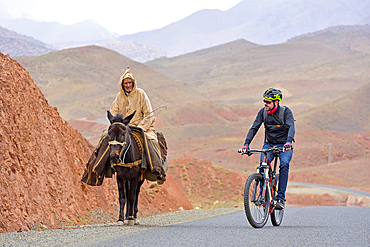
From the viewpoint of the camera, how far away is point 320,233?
26.4 feet

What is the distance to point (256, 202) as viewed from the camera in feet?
28.0

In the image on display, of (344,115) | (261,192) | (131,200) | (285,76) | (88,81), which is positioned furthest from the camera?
(285,76)

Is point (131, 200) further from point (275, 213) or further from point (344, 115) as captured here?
point (344, 115)

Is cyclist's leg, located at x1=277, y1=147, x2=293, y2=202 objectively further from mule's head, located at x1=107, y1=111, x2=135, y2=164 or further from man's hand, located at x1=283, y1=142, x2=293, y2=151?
mule's head, located at x1=107, y1=111, x2=135, y2=164

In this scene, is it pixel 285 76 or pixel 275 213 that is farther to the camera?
pixel 285 76

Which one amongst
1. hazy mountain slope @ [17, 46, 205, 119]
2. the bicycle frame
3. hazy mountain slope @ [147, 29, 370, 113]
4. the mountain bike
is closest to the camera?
the mountain bike

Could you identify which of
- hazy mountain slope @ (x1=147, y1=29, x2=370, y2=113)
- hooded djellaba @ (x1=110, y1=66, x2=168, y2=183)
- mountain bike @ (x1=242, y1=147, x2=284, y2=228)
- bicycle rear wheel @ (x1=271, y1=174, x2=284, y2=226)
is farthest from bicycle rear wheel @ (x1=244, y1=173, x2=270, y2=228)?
hazy mountain slope @ (x1=147, y1=29, x2=370, y2=113)

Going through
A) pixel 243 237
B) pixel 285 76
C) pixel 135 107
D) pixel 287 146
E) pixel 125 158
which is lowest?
pixel 243 237

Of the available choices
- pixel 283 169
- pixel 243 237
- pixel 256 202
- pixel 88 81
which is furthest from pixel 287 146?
pixel 88 81

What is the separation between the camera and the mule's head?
8.97 m

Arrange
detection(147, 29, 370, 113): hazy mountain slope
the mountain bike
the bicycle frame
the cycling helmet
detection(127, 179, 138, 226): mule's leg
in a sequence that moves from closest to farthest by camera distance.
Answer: the mountain bike → the bicycle frame → the cycling helmet → detection(127, 179, 138, 226): mule's leg → detection(147, 29, 370, 113): hazy mountain slope

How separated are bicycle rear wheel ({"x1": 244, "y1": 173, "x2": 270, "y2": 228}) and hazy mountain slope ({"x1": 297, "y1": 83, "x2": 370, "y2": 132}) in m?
79.5

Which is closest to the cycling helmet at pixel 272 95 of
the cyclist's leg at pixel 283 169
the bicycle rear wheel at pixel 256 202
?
the cyclist's leg at pixel 283 169

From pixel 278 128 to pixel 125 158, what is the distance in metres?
3.08
